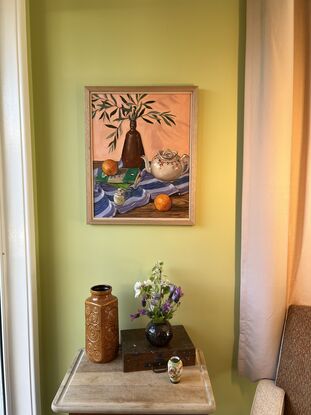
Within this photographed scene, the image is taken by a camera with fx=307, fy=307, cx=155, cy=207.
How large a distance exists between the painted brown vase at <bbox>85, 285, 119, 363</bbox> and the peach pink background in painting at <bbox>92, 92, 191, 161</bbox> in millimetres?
606

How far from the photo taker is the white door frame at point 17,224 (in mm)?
1277

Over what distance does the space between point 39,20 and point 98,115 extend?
0.50m

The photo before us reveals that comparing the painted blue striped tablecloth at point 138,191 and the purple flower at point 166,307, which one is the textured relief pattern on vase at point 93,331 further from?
the painted blue striped tablecloth at point 138,191

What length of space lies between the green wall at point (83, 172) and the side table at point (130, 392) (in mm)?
266

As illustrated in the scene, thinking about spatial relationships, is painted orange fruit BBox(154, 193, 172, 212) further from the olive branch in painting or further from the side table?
the side table

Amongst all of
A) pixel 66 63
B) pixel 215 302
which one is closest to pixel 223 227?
pixel 215 302

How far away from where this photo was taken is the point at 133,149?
1349 mm

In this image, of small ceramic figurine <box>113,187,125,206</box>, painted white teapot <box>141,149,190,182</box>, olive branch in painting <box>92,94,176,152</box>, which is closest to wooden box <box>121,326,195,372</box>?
small ceramic figurine <box>113,187,125,206</box>

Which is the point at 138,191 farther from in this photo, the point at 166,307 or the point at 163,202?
the point at 166,307

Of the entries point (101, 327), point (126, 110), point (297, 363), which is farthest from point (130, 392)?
point (126, 110)

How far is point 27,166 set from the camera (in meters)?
1.32

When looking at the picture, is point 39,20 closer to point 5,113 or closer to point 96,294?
point 5,113

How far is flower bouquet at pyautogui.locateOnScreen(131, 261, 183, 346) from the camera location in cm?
123

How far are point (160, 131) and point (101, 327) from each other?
2.81 ft
